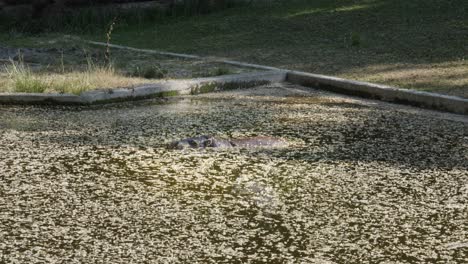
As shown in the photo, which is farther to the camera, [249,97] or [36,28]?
[36,28]

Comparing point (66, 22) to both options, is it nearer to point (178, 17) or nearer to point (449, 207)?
point (178, 17)

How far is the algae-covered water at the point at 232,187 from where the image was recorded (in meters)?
4.04

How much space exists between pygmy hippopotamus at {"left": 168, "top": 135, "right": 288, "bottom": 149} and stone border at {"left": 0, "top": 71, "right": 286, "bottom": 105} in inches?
64.1

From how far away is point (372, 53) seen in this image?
9531 mm

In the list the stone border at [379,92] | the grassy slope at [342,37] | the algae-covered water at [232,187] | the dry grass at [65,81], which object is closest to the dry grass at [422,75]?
the grassy slope at [342,37]

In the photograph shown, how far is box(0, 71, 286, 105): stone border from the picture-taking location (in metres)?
7.30

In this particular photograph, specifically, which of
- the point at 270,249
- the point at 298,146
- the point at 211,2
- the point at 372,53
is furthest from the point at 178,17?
the point at 270,249

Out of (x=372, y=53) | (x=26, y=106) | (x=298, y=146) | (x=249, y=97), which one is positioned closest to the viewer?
(x=298, y=146)

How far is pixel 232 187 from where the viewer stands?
4.99 metres

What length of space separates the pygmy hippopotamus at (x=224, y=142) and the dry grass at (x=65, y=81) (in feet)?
5.95

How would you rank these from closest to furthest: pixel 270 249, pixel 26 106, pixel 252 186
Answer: pixel 270 249 < pixel 252 186 < pixel 26 106

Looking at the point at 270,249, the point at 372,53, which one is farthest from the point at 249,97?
the point at 270,249

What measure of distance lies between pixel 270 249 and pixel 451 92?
3786mm

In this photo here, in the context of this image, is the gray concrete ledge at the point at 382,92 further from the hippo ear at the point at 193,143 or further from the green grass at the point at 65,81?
the hippo ear at the point at 193,143
